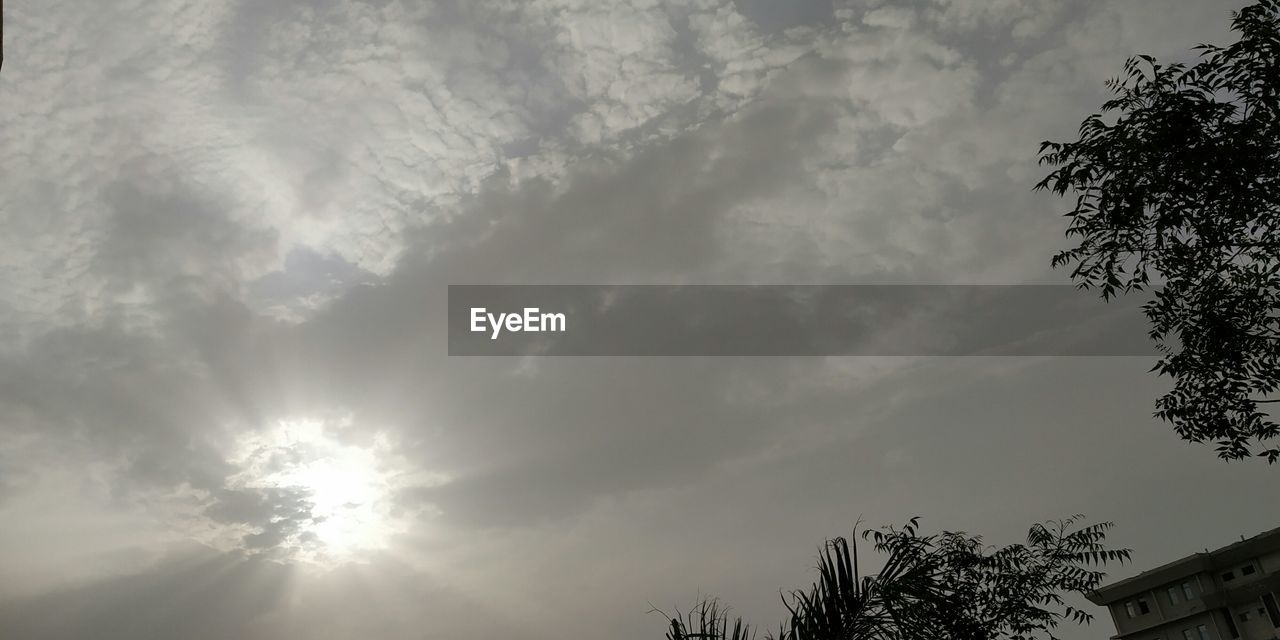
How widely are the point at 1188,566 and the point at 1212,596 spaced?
211 cm

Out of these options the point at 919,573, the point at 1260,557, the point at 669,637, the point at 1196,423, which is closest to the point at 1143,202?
the point at 1196,423

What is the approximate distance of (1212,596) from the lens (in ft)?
163

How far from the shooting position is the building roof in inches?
1846

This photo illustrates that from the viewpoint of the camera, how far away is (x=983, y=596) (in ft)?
59.0

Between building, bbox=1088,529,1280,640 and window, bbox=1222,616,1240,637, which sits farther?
window, bbox=1222,616,1240,637

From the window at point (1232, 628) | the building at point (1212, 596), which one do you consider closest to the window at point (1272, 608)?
the building at point (1212, 596)

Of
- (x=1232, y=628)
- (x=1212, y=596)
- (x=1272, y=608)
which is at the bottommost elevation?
(x=1232, y=628)

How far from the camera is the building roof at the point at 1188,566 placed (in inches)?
1846

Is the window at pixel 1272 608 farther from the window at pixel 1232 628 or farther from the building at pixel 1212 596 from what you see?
the window at pixel 1232 628

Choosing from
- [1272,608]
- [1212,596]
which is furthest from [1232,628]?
[1272,608]

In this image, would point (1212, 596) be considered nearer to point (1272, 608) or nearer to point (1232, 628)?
point (1232, 628)

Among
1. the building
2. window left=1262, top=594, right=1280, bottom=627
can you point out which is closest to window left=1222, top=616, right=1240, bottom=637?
the building

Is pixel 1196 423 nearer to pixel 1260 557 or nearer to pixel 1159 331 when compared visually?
pixel 1159 331

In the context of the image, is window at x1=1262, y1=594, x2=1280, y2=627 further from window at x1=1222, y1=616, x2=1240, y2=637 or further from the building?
window at x1=1222, y1=616, x2=1240, y2=637
